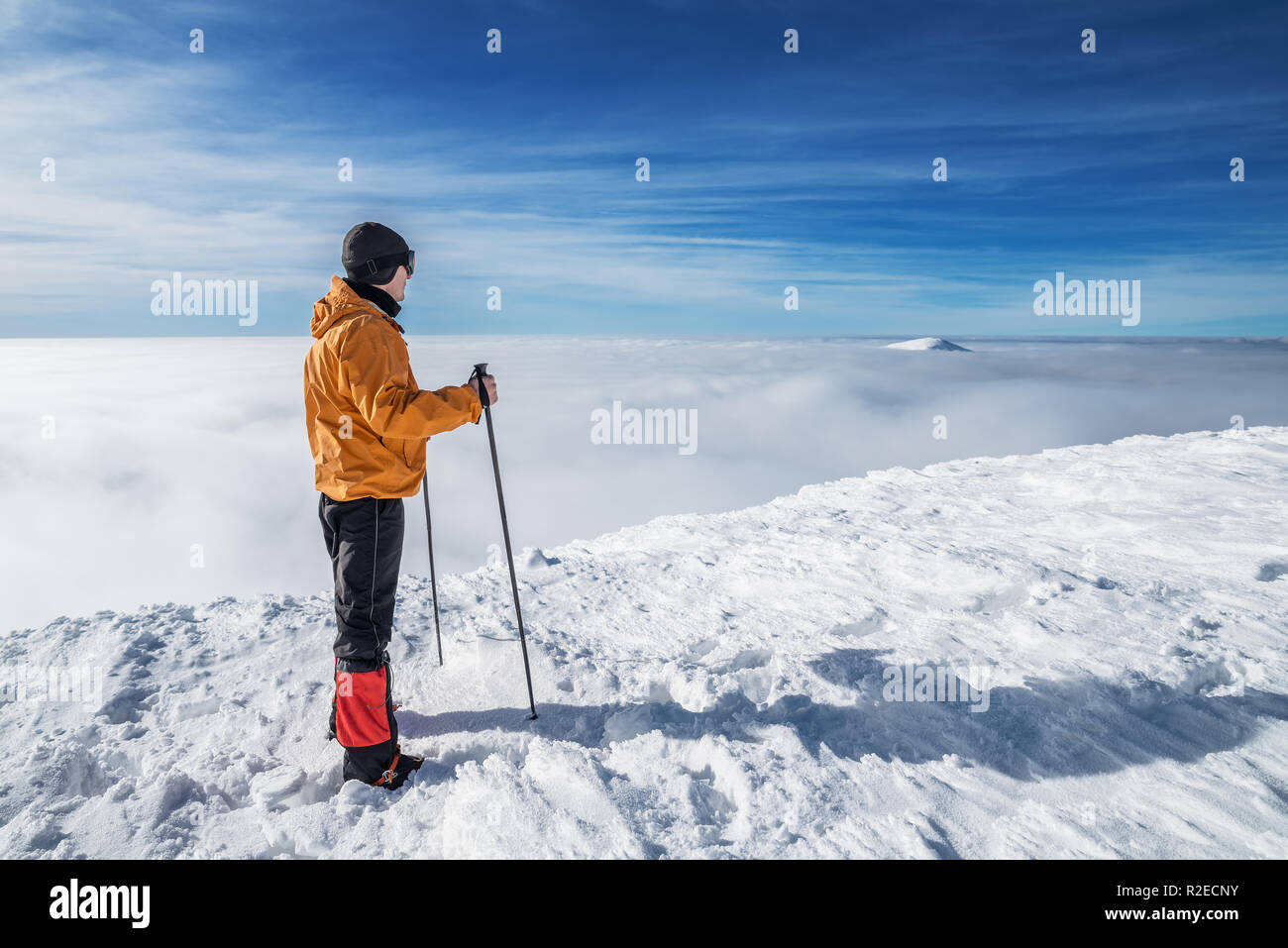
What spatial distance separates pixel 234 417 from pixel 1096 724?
93523 mm

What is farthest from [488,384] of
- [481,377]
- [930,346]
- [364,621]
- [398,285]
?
[930,346]

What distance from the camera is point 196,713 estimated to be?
3.52 meters

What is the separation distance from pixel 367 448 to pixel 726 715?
86.3 inches

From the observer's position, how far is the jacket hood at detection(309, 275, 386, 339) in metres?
2.83

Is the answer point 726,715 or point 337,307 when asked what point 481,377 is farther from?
point 726,715

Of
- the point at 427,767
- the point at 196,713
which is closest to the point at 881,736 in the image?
the point at 427,767

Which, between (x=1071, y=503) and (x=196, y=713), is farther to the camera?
(x=1071, y=503)

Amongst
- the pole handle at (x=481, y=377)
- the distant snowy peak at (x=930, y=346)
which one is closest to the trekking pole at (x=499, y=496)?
the pole handle at (x=481, y=377)

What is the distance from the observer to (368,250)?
2904mm

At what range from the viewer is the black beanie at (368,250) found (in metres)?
2.90

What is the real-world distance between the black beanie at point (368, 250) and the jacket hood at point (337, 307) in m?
0.09

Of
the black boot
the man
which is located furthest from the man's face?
the black boot
